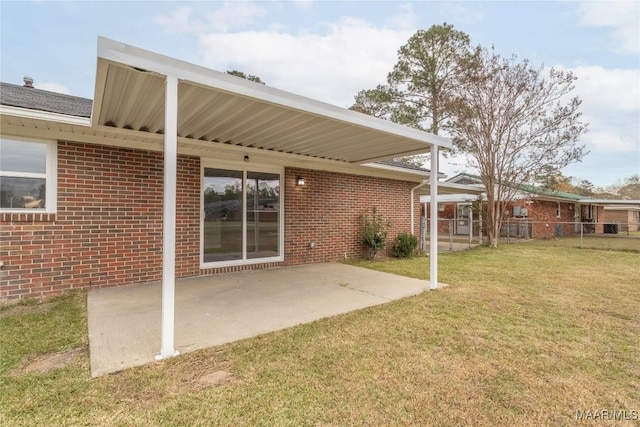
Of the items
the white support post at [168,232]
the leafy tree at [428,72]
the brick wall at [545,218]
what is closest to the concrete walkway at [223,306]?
the white support post at [168,232]


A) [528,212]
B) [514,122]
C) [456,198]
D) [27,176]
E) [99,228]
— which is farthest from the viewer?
Result: [528,212]

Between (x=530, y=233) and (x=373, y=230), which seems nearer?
(x=373, y=230)

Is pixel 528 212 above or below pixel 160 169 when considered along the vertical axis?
below

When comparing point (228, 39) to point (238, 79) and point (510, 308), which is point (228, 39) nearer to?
point (238, 79)

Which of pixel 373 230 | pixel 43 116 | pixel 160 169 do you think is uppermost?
pixel 43 116

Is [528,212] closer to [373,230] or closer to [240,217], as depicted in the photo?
[373,230]

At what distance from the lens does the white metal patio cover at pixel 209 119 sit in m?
2.94

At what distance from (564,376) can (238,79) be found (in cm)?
400

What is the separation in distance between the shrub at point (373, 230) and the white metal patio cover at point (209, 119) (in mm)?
2434

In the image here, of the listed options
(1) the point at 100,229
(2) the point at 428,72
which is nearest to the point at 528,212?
(2) the point at 428,72

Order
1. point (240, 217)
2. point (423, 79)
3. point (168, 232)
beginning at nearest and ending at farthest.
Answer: point (168, 232), point (240, 217), point (423, 79)

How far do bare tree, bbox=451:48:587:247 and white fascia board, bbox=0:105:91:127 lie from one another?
39.7 ft

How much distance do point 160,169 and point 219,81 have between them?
3.30m

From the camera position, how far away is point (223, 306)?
439cm
